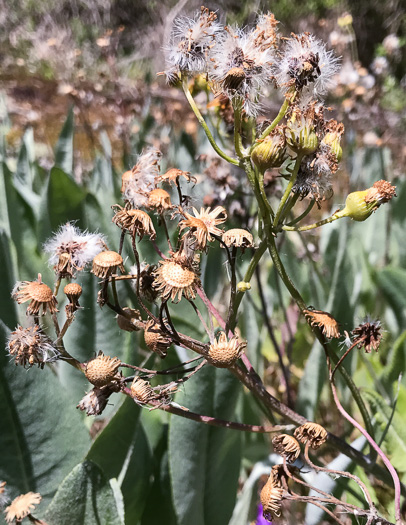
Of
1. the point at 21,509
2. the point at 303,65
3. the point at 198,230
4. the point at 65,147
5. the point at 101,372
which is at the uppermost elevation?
the point at 65,147

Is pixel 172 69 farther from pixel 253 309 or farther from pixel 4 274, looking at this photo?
pixel 253 309

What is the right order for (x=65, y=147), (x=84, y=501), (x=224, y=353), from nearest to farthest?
(x=224, y=353) < (x=84, y=501) < (x=65, y=147)

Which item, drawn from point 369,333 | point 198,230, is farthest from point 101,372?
point 369,333

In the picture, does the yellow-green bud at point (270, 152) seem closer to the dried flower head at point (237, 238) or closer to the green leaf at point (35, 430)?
the dried flower head at point (237, 238)

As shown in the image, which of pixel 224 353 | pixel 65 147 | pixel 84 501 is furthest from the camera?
pixel 65 147

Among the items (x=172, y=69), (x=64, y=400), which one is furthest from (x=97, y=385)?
(x=172, y=69)

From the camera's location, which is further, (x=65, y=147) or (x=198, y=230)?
(x=65, y=147)

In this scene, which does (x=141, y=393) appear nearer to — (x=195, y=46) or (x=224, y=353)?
(x=224, y=353)

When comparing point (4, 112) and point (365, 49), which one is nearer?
point (4, 112)
